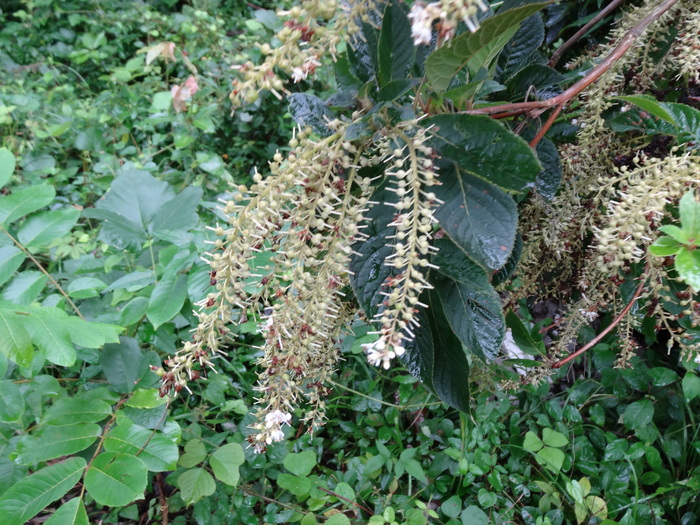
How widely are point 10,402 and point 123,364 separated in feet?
0.72

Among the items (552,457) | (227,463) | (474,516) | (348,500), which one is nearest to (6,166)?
(227,463)

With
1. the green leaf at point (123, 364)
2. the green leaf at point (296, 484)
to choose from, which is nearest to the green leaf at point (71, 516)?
the green leaf at point (123, 364)

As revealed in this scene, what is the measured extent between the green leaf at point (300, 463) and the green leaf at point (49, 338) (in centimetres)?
67

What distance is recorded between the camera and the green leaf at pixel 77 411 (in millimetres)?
959

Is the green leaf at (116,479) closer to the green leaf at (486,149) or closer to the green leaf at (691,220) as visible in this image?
the green leaf at (486,149)

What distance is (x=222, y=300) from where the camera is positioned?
56 cm

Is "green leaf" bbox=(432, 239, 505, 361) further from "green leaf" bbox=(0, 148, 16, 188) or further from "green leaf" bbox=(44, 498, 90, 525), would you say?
"green leaf" bbox=(0, 148, 16, 188)

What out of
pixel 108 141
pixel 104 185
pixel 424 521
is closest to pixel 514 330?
pixel 424 521

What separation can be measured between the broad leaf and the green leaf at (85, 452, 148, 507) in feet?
1.66

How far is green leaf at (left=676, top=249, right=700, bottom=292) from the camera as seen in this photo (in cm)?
51

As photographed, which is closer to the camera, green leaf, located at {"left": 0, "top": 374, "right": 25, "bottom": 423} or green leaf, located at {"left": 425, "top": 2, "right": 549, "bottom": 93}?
green leaf, located at {"left": 425, "top": 2, "right": 549, "bottom": 93}

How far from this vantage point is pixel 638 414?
137 centimetres

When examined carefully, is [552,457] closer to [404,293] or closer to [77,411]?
[404,293]

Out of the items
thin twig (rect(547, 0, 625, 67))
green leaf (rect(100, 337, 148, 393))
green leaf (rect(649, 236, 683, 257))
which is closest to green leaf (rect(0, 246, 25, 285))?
green leaf (rect(100, 337, 148, 393))
